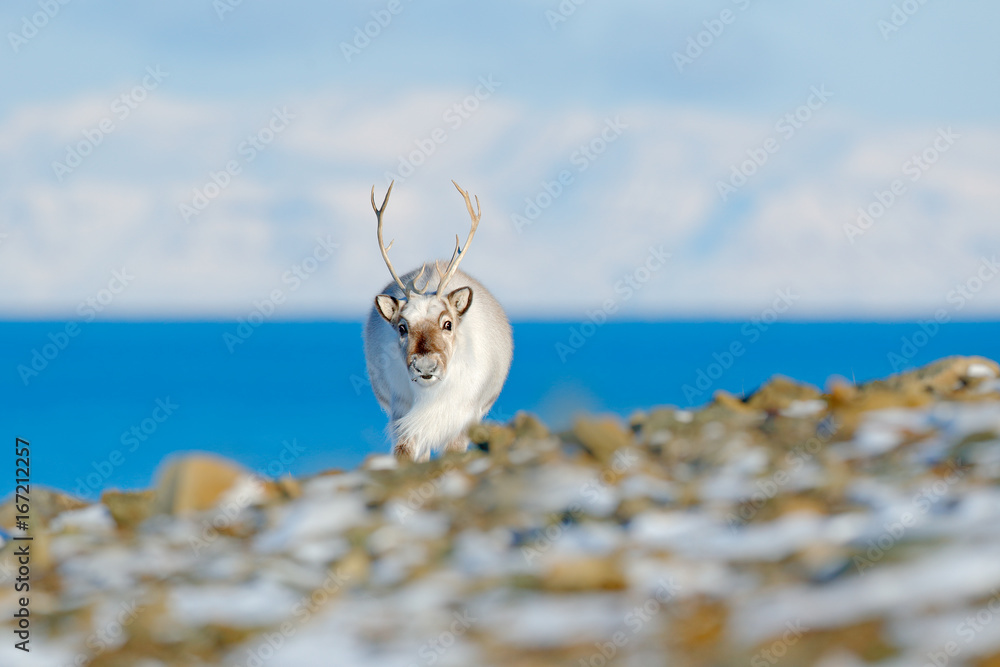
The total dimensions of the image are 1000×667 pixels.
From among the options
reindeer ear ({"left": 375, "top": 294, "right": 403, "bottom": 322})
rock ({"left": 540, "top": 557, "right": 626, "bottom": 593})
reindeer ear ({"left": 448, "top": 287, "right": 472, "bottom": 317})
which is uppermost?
reindeer ear ({"left": 448, "top": 287, "right": 472, "bottom": 317})

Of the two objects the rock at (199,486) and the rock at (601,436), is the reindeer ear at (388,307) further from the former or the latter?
the rock at (601,436)

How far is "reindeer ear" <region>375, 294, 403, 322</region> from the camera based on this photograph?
979cm

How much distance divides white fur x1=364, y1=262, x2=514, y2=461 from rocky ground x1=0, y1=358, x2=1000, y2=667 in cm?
297

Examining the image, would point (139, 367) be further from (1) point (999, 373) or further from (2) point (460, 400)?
(1) point (999, 373)

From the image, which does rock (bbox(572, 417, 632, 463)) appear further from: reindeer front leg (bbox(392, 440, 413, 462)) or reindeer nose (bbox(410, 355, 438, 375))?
reindeer front leg (bbox(392, 440, 413, 462))

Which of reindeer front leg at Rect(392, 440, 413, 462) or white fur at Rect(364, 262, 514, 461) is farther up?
white fur at Rect(364, 262, 514, 461)

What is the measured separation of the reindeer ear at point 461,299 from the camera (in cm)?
1003

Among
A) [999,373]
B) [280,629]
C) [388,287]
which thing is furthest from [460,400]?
[280,629]

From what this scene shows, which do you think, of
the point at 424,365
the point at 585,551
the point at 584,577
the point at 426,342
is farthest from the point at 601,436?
the point at 426,342

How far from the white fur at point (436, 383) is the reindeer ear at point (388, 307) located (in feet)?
0.49

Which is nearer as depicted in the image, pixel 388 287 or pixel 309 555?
pixel 309 555

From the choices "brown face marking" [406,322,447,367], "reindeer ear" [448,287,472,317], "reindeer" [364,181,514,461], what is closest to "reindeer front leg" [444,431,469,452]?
"reindeer" [364,181,514,461]

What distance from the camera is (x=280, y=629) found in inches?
190

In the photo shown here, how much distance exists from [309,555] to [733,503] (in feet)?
6.68
